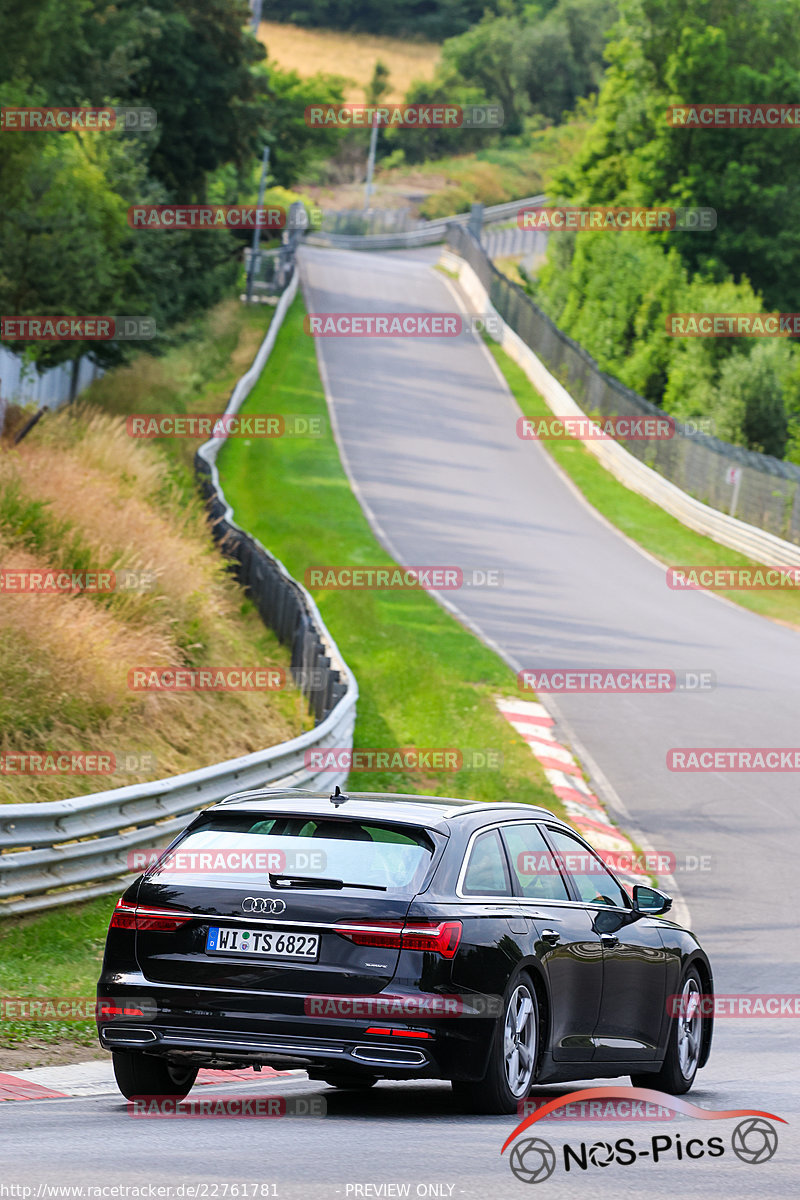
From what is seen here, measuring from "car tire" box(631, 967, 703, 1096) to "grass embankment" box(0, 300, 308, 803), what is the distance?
5.24 meters

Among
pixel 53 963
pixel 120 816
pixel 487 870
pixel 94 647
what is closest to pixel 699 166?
pixel 94 647

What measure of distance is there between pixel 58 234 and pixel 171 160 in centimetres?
1899

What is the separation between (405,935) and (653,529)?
29.9m

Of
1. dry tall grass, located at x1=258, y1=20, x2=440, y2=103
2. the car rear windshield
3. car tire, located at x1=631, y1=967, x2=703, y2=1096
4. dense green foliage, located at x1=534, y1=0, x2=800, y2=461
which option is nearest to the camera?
the car rear windshield

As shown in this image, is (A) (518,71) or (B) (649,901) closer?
(B) (649,901)

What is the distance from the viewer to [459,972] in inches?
261

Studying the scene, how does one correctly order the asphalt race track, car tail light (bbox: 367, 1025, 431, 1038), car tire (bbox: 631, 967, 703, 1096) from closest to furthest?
the asphalt race track
car tail light (bbox: 367, 1025, 431, 1038)
car tire (bbox: 631, 967, 703, 1096)

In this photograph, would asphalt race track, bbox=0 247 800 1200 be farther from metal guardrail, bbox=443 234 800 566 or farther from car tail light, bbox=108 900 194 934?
metal guardrail, bbox=443 234 800 566

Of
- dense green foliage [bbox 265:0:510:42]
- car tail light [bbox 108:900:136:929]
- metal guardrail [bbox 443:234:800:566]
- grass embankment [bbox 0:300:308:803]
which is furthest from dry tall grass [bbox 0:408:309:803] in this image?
dense green foliage [bbox 265:0:510:42]

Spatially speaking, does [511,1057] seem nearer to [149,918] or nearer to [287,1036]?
[287,1036]

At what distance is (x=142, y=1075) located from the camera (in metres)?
7.22

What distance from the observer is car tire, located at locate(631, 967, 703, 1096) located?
857cm

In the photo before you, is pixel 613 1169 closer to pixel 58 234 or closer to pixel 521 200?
pixel 58 234

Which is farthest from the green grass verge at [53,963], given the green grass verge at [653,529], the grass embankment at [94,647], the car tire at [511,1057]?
the green grass verge at [653,529]
